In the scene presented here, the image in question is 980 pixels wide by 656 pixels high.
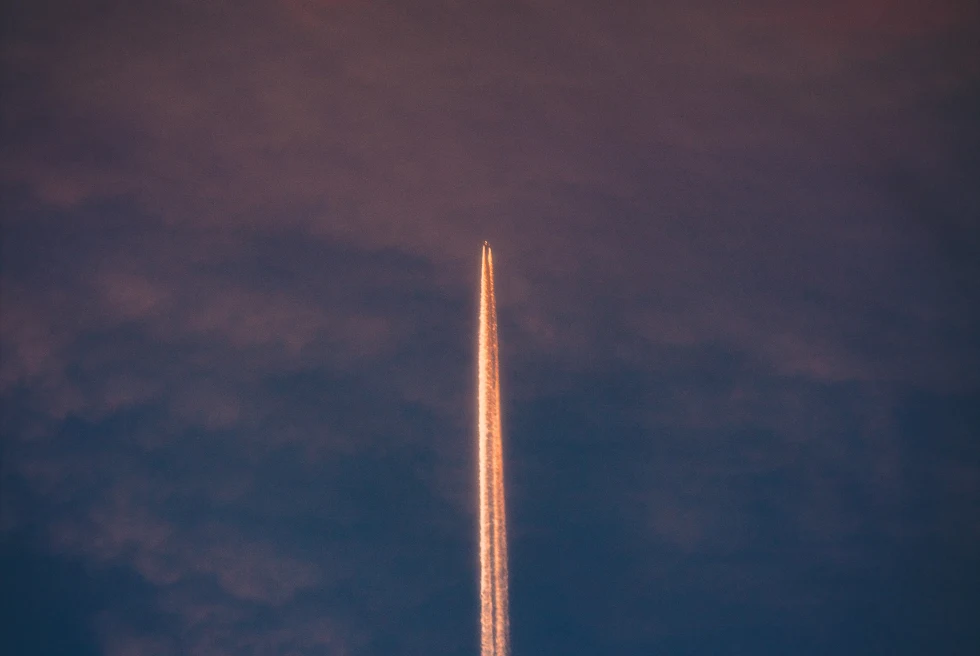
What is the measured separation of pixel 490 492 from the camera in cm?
1152

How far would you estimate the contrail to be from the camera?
36.9 ft

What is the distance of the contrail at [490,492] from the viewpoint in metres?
11.2

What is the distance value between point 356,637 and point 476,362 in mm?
3964

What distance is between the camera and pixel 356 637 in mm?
11195

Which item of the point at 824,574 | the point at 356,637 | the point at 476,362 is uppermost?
the point at 476,362

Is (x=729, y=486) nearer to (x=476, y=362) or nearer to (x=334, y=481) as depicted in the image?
(x=476, y=362)

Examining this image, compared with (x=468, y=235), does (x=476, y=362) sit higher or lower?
lower

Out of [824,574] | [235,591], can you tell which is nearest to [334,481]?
[235,591]

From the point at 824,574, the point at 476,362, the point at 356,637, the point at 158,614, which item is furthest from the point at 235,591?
the point at 824,574

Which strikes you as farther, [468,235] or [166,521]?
[468,235]

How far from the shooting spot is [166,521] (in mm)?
11148

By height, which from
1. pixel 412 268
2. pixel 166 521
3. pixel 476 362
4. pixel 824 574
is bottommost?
pixel 824 574

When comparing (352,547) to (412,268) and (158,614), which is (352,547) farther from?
(412,268)

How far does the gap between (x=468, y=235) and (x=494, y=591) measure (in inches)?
192
